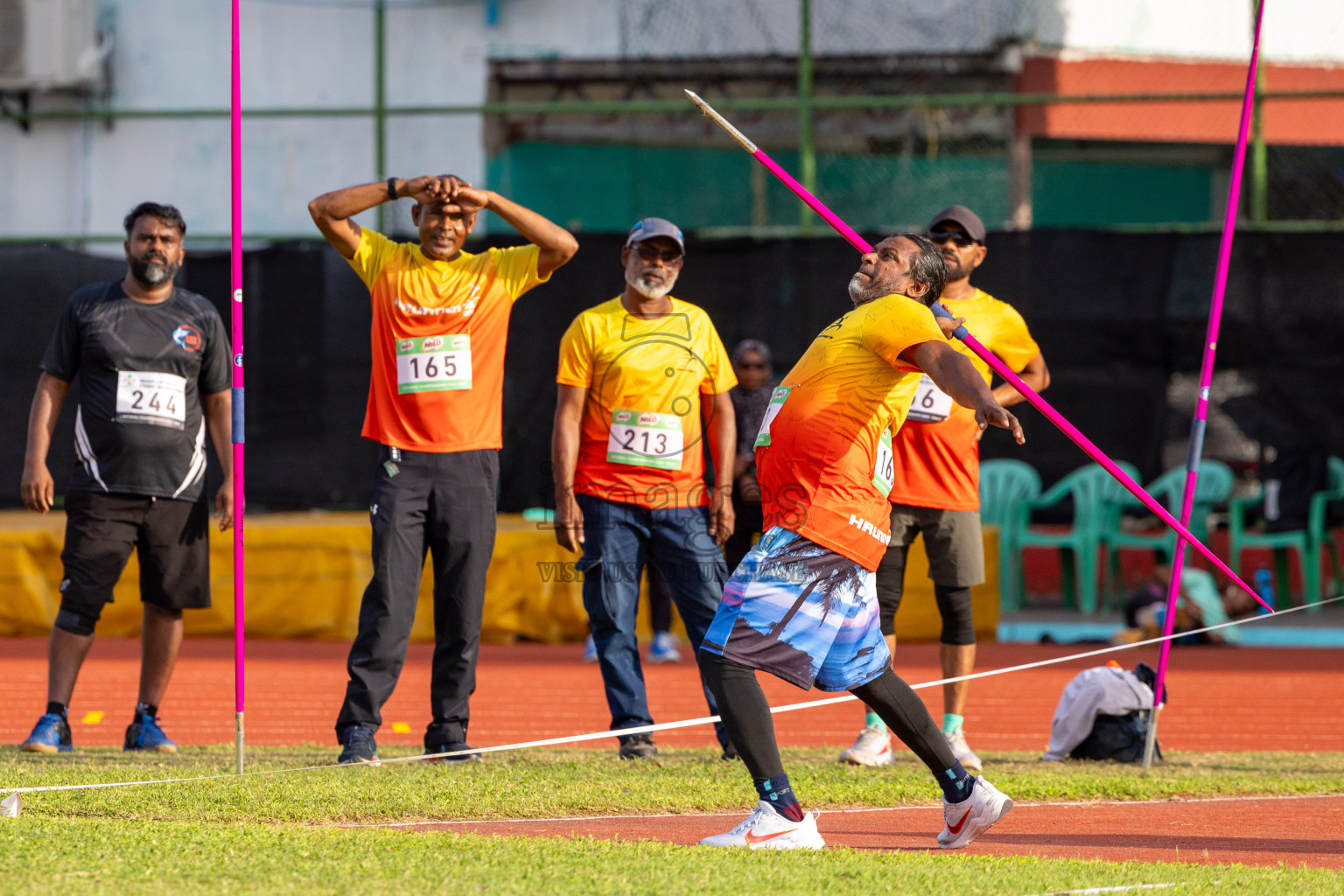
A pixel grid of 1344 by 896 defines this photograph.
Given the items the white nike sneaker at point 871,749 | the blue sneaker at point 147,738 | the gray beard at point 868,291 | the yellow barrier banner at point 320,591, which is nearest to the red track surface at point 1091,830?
the white nike sneaker at point 871,749

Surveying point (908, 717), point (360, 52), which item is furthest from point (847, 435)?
point (360, 52)

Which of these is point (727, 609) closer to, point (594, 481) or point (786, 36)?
point (594, 481)

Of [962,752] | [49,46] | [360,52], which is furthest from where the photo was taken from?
[360,52]

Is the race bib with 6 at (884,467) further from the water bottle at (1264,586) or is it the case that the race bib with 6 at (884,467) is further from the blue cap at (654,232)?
the water bottle at (1264,586)

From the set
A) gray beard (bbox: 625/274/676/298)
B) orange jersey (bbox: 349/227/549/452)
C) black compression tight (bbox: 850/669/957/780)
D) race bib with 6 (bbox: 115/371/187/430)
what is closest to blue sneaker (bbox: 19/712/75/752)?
race bib with 6 (bbox: 115/371/187/430)

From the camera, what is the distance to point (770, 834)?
425cm

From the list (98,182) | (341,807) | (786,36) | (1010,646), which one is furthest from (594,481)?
(98,182)

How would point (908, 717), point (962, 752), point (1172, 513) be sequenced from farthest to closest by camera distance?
1. point (1172, 513)
2. point (962, 752)
3. point (908, 717)

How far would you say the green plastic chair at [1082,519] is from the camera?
38.3ft

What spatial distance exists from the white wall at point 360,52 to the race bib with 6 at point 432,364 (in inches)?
379

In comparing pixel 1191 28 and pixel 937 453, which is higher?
pixel 1191 28

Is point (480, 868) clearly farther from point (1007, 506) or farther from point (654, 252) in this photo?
point (1007, 506)

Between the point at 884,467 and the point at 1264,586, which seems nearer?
the point at 884,467

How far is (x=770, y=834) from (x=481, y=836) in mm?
783
